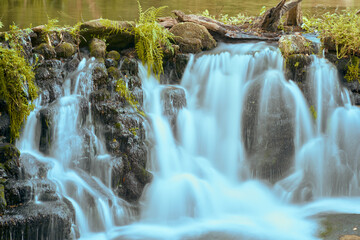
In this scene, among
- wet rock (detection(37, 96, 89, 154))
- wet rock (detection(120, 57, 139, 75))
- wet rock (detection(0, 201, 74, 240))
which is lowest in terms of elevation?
wet rock (detection(0, 201, 74, 240))

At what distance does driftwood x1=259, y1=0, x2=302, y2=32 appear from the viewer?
881cm

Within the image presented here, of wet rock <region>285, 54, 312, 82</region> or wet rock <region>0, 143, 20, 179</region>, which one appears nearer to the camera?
wet rock <region>0, 143, 20, 179</region>

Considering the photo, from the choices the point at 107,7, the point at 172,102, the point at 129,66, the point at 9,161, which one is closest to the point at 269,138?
the point at 172,102

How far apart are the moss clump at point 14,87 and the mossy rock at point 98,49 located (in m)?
1.43

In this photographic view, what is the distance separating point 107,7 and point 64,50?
888cm

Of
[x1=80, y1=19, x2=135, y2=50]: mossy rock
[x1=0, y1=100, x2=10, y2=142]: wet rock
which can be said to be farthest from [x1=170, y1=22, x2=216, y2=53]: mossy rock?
[x1=0, y1=100, x2=10, y2=142]: wet rock

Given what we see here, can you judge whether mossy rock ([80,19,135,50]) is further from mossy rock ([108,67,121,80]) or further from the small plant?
the small plant

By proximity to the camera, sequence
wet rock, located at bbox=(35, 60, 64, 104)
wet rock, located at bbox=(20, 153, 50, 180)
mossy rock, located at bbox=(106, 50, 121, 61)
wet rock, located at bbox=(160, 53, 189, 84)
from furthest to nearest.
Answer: wet rock, located at bbox=(160, 53, 189, 84), mossy rock, located at bbox=(106, 50, 121, 61), wet rock, located at bbox=(35, 60, 64, 104), wet rock, located at bbox=(20, 153, 50, 180)

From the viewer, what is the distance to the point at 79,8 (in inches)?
553

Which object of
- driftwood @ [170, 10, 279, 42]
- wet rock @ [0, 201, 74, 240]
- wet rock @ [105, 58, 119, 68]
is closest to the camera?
wet rock @ [0, 201, 74, 240]

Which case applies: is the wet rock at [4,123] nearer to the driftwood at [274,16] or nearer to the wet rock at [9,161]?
the wet rock at [9,161]

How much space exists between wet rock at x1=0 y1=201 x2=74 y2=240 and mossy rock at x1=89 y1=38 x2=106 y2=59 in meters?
2.89

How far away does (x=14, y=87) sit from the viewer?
5496mm

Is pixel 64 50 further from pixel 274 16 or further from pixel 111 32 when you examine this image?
pixel 274 16
